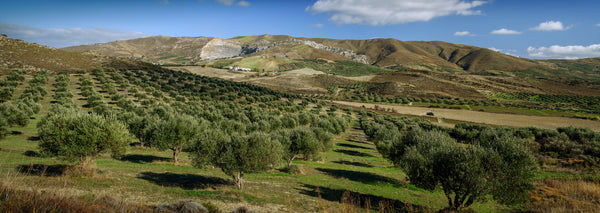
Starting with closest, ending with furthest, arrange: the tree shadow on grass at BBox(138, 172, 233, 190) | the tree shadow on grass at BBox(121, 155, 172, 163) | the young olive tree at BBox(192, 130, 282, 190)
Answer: the young olive tree at BBox(192, 130, 282, 190), the tree shadow on grass at BBox(138, 172, 233, 190), the tree shadow on grass at BBox(121, 155, 172, 163)

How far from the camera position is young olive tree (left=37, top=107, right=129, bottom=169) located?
2081 cm

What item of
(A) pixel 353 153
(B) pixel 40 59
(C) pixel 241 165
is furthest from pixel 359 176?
(B) pixel 40 59

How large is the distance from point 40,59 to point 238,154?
11534 cm

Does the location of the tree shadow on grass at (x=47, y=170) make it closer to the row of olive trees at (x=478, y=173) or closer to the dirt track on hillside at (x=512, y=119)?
the row of olive trees at (x=478, y=173)

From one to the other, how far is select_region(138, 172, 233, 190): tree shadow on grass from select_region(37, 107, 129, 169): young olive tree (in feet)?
13.9

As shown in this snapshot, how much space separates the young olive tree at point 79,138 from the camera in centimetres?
2081

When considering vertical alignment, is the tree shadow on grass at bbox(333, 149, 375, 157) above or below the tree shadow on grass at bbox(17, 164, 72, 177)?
below

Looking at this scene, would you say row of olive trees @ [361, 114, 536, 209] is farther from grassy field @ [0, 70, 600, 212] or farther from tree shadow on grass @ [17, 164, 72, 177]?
tree shadow on grass @ [17, 164, 72, 177]

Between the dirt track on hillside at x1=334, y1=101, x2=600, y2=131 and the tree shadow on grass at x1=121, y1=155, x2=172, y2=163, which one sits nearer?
the tree shadow on grass at x1=121, y1=155, x2=172, y2=163

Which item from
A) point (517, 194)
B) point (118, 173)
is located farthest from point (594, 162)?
point (118, 173)

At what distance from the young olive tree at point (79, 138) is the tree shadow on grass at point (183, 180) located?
4240mm

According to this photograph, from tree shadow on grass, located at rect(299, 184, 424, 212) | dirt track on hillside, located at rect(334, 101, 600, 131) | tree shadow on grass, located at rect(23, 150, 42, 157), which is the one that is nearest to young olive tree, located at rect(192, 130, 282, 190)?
tree shadow on grass, located at rect(299, 184, 424, 212)

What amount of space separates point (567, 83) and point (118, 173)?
28212 centimetres

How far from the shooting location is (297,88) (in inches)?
6654
